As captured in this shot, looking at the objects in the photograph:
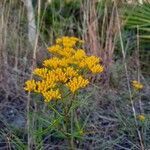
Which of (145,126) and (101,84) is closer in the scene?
(145,126)

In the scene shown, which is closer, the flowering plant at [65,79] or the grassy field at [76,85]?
the flowering plant at [65,79]

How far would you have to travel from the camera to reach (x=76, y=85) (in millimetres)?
1811

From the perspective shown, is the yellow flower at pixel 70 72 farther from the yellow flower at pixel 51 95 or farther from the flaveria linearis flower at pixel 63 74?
the yellow flower at pixel 51 95

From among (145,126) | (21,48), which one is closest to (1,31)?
(21,48)

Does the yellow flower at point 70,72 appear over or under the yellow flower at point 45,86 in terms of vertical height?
over

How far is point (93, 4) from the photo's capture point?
3.17 meters

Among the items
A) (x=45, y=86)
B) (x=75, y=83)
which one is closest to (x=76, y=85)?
(x=75, y=83)

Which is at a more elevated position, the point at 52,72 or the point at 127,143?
the point at 52,72

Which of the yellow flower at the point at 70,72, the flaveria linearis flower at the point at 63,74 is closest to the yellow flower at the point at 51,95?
the flaveria linearis flower at the point at 63,74

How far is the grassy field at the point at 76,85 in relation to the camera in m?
1.96

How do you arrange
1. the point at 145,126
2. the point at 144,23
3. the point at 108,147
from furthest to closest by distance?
the point at 144,23 → the point at 145,126 → the point at 108,147

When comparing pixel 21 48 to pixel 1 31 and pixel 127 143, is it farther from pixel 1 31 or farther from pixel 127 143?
pixel 127 143

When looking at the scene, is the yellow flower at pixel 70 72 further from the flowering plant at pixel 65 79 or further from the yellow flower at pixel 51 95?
the yellow flower at pixel 51 95

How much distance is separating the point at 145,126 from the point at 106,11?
1.04 meters
